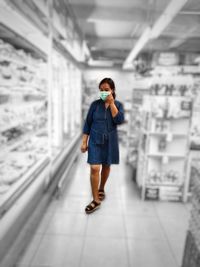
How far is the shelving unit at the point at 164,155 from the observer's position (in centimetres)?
492

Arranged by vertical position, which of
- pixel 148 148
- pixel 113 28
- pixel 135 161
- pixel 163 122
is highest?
pixel 113 28

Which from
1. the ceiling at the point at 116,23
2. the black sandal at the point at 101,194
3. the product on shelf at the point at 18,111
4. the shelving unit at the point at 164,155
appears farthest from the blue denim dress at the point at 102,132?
the shelving unit at the point at 164,155

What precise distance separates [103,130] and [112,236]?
12.7ft

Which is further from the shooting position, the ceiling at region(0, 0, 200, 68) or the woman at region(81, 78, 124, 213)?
the ceiling at region(0, 0, 200, 68)

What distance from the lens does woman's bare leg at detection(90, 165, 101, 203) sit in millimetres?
557

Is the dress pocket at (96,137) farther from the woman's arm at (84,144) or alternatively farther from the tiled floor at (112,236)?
the tiled floor at (112,236)

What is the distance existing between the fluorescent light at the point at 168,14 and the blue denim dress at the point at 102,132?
231cm

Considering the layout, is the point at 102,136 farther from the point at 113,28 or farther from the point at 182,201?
the point at 113,28

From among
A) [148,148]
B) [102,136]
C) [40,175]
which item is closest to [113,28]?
[148,148]

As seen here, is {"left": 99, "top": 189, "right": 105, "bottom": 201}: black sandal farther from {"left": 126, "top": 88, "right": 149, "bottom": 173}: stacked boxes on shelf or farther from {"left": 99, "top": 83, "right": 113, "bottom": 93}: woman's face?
{"left": 126, "top": 88, "right": 149, "bottom": 173}: stacked boxes on shelf

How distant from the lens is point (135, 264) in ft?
11.5

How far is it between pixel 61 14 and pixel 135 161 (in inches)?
155

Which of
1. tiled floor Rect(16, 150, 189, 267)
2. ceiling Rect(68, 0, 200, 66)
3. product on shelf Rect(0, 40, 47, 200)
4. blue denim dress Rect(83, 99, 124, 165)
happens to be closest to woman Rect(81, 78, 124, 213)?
blue denim dress Rect(83, 99, 124, 165)

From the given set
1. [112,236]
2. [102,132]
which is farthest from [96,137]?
[112,236]
